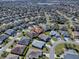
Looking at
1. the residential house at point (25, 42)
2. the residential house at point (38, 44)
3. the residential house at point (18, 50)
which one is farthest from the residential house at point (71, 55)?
the residential house at point (25, 42)

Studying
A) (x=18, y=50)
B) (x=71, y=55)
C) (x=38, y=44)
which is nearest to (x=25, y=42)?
(x=38, y=44)

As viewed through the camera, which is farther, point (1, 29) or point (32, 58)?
point (1, 29)

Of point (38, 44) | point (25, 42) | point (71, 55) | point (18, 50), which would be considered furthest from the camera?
point (25, 42)

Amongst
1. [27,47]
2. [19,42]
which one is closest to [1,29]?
[19,42]

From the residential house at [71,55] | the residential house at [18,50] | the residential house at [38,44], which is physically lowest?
the residential house at [71,55]

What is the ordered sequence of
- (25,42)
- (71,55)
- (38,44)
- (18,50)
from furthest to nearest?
1. (25,42)
2. (38,44)
3. (18,50)
4. (71,55)

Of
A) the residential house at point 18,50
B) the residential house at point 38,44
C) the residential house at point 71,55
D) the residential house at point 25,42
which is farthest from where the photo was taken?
the residential house at point 25,42

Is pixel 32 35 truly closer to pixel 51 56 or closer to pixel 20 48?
pixel 20 48

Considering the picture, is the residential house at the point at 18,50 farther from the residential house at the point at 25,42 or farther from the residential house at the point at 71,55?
the residential house at the point at 71,55

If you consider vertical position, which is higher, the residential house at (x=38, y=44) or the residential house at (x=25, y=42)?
the residential house at (x=25, y=42)

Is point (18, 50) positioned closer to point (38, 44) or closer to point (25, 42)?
point (25, 42)

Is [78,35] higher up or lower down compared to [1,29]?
lower down
